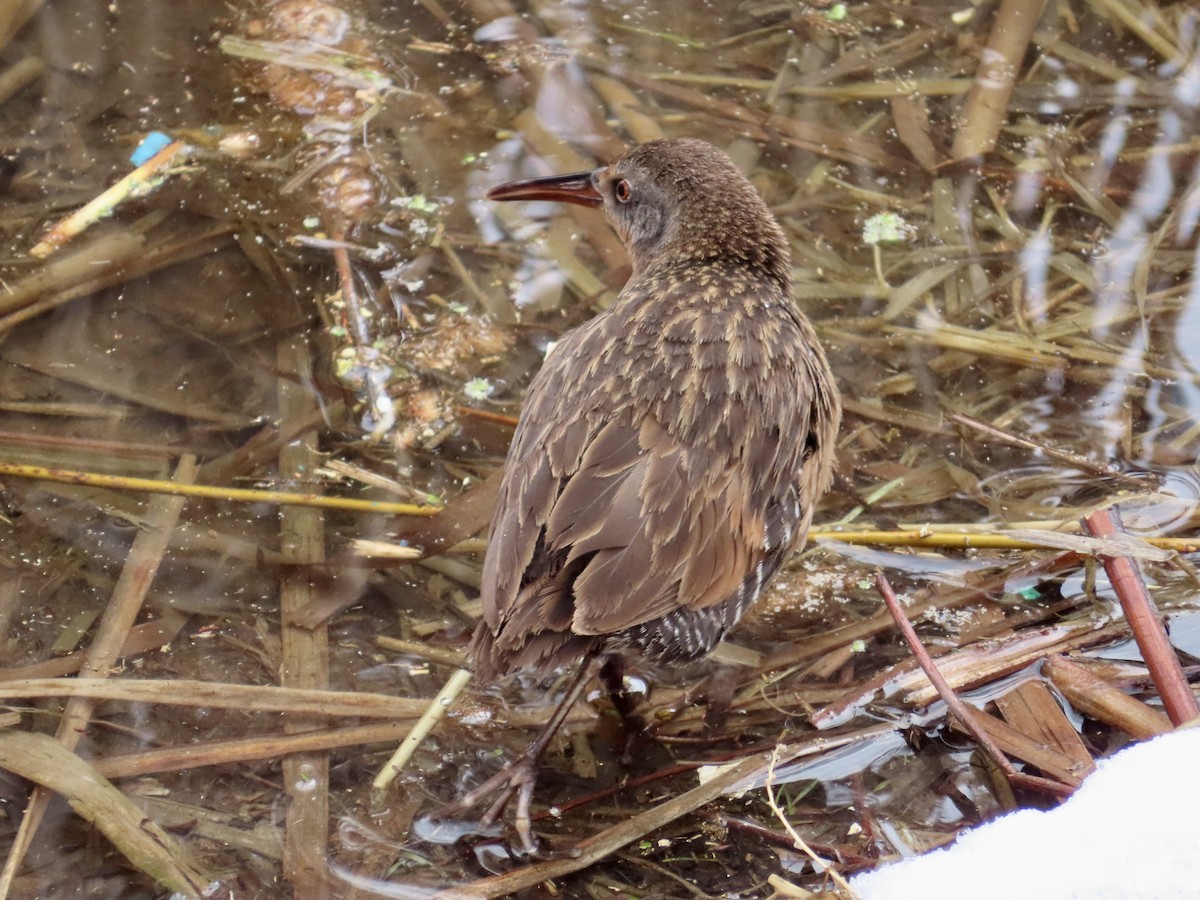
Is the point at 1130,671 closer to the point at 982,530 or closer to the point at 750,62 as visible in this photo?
the point at 982,530

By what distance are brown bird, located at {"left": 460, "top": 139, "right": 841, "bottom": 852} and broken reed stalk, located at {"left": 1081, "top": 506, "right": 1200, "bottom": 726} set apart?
0.64m

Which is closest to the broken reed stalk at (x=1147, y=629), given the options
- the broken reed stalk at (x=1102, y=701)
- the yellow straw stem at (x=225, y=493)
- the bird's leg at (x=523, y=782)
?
the broken reed stalk at (x=1102, y=701)

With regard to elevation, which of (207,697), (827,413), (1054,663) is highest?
(827,413)

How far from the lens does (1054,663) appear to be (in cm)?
276

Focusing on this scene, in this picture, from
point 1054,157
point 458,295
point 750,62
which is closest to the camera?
point 458,295

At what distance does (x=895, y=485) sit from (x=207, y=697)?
185 cm

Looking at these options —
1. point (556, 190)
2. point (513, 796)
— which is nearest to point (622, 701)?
point (513, 796)

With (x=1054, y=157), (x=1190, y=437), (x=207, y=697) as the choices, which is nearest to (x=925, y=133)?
(x=1054, y=157)

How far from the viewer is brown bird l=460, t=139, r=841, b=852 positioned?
2439 millimetres

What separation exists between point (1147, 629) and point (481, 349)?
203 cm

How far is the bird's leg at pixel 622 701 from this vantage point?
2789 millimetres

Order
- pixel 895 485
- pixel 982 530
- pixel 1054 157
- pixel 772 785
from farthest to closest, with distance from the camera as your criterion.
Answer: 1. pixel 1054 157
2. pixel 895 485
3. pixel 982 530
4. pixel 772 785

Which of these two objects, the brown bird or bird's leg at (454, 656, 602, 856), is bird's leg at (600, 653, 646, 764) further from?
bird's leg at (454, 656, 602, 856)

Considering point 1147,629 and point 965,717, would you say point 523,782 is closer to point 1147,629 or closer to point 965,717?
point 965,717
